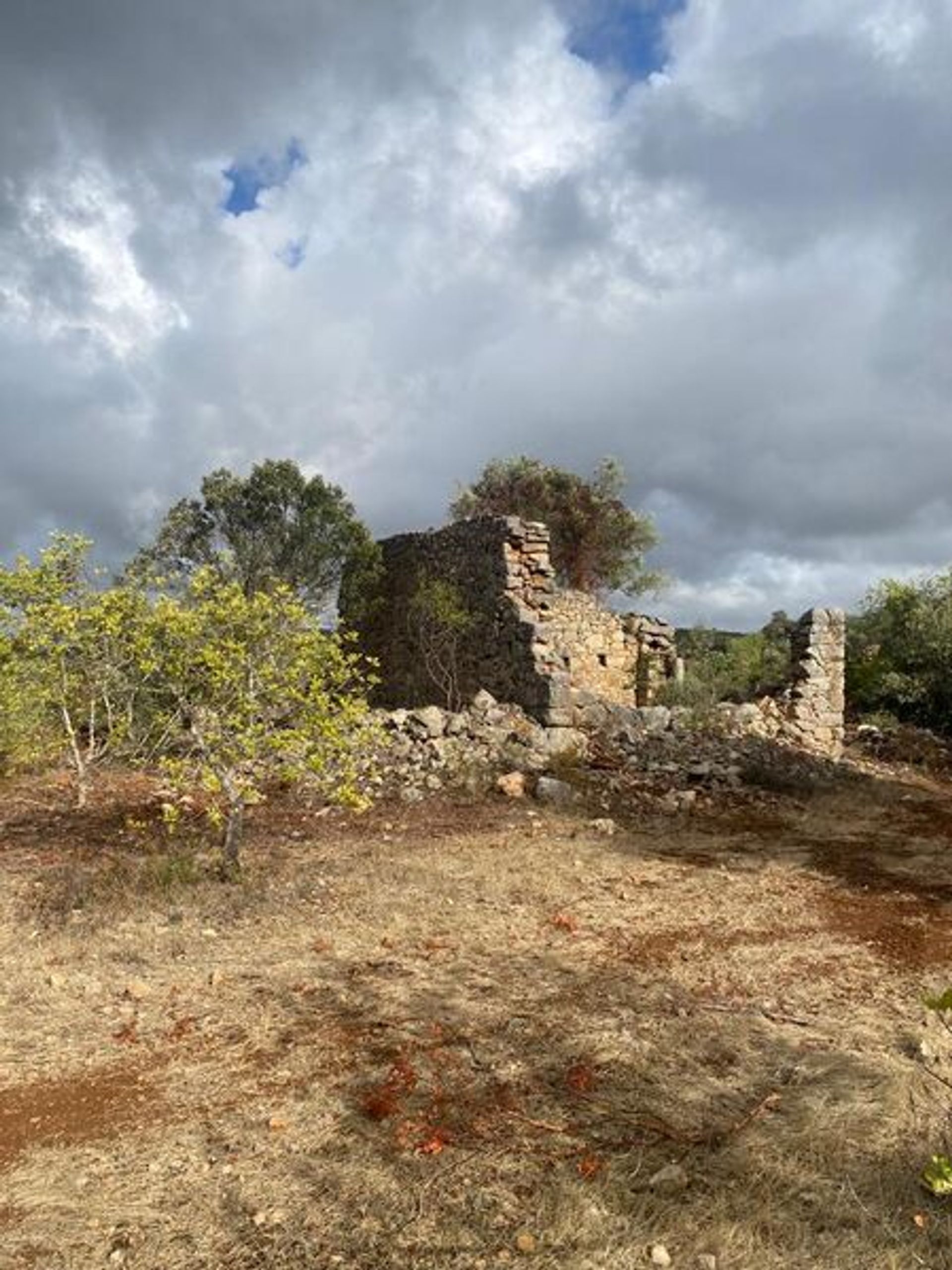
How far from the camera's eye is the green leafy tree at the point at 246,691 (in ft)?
24.4

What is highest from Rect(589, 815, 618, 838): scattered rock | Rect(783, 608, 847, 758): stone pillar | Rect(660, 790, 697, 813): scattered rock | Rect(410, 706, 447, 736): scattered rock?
Rect(783, 608, 847, 758): stone pillar

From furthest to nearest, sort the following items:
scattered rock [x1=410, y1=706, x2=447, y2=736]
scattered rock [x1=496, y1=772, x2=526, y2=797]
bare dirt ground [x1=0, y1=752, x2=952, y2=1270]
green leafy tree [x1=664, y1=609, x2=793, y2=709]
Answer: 1. green leafy tree [x1=664, y1=609, x2=793, y2=709]
2. scattered rock [x1=410, y1=706, x2=447, y2=736]
3. scattered rock [x1=496, y1=772, x2=526, y2=797]
4. bare dirt ground [x1=0, y1=752, x2=952, y2=1270]

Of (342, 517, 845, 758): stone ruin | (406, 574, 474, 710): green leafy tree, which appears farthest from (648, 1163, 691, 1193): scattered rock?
(406, 574, 474, 710): green leafy tree

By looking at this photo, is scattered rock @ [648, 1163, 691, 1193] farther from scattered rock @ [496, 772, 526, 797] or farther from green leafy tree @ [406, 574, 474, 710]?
green leafy tree @ [406, 574, 474, 710]

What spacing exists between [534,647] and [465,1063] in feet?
33.2

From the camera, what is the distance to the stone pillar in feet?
54.4

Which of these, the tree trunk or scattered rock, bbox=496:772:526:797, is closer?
the tree trunk

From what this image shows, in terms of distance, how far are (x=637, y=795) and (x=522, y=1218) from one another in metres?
8.44

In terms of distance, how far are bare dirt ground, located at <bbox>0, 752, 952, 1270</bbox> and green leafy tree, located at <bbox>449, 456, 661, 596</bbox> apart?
1673 cm

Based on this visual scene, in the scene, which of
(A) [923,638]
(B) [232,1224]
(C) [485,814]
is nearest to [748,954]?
(B) [232,1224]

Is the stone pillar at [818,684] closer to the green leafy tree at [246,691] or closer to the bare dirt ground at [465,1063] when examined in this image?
the bare dirt ground at [465,1063]

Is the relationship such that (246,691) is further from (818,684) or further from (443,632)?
(818,684)

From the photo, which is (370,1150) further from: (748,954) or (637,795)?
(637,795)

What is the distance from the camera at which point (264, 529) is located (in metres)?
16.9
